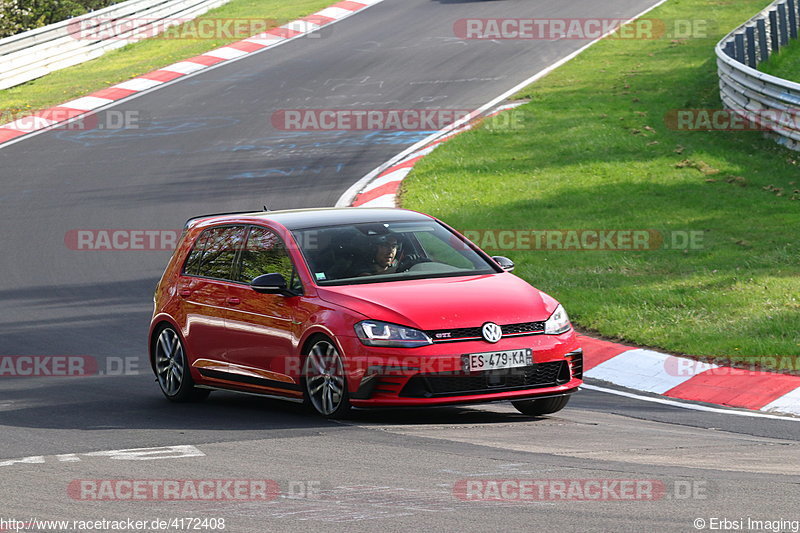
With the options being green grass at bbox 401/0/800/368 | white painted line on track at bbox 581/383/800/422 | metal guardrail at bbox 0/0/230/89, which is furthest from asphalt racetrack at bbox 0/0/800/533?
metal guardrail at bbox 0/0/230/89

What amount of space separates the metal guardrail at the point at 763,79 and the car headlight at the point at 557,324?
38.3 ft

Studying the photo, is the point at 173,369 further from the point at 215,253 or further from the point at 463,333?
the point at 463,333

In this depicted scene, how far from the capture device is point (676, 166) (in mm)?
20297

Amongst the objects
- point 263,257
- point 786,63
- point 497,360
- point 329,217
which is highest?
point 329,217

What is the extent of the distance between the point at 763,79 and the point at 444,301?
13.5m

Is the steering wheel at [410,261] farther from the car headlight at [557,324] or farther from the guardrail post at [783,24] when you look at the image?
the guardrail post at [783,24]

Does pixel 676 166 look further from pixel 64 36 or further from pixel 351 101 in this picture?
pixel 64 36

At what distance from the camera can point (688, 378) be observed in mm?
11008

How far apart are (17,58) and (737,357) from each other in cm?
2466

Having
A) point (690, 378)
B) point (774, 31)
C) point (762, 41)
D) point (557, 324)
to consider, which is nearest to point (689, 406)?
point (690, 378)

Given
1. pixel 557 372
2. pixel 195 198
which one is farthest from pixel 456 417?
pixel 195 198

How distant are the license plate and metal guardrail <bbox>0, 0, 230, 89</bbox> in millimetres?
24767

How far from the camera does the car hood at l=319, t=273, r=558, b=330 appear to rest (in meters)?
8.96

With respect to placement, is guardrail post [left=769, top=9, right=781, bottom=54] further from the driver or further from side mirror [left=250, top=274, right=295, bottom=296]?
side mirror [left=250, top=274, right=295, bottom=296]
